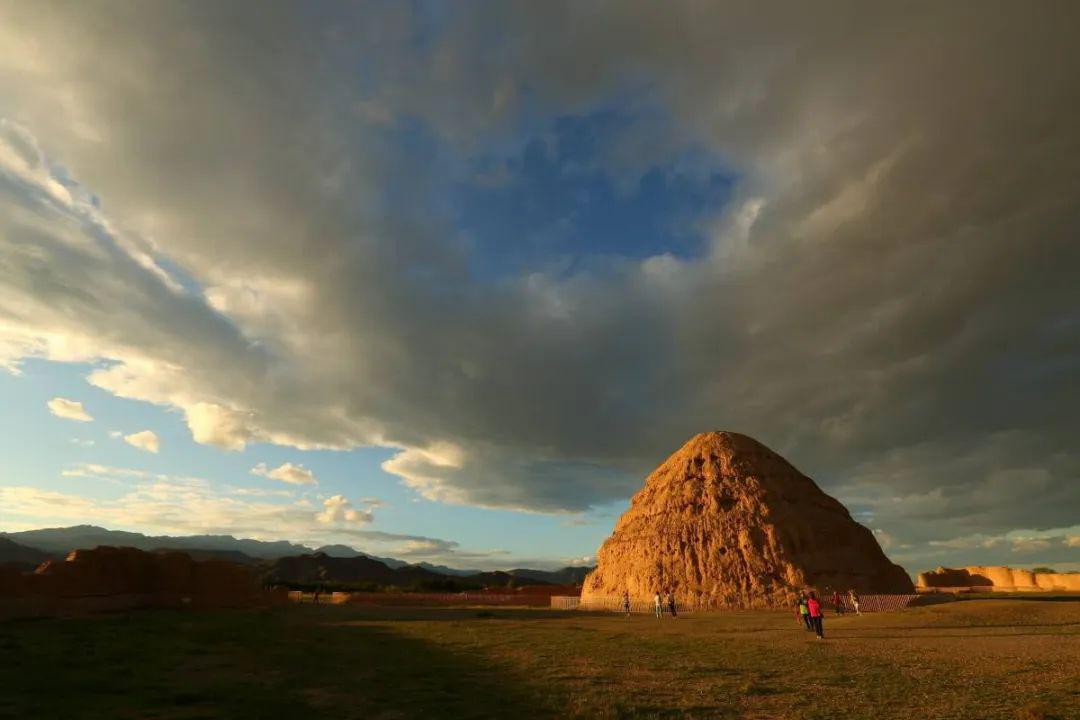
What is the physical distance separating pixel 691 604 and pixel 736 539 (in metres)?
6.58

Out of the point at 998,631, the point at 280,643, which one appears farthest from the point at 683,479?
the point at 280,643

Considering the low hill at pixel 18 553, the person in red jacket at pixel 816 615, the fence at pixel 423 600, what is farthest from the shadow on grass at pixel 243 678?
the low hill at pixel 18 553

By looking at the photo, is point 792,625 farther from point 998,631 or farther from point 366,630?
point 366,630

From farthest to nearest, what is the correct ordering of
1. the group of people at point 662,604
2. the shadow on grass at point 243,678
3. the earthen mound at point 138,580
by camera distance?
the group of people at point 662,604
the earthen mound at point 138,580
the shadow on grass at point 243,678

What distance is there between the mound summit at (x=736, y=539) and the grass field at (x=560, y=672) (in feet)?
48.7

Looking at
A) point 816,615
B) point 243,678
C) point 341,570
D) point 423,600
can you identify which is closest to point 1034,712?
point 816,615

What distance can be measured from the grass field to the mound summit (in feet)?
48.7

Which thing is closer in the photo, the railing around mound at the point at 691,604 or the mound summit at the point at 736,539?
the railing around mound at the point at 691,604

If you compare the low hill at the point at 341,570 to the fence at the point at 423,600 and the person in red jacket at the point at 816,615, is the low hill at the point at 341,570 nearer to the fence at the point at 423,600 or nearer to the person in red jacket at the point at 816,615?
the fence at the point at 423,600

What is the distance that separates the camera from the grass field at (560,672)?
1248cm

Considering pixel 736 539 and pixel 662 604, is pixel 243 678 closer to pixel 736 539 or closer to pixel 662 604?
pixel 662 604

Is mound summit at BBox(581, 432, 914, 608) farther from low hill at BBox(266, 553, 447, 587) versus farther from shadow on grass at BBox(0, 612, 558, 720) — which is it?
low hill at BBox(266, 553, 447, 587)

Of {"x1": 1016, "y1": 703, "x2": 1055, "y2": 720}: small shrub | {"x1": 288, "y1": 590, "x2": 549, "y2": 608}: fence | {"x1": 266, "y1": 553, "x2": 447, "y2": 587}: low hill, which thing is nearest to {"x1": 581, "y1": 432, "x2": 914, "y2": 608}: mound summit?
{"x1": 288, "y1": 590, "x2": 549, "y2": 608}: fence

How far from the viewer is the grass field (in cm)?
1248
